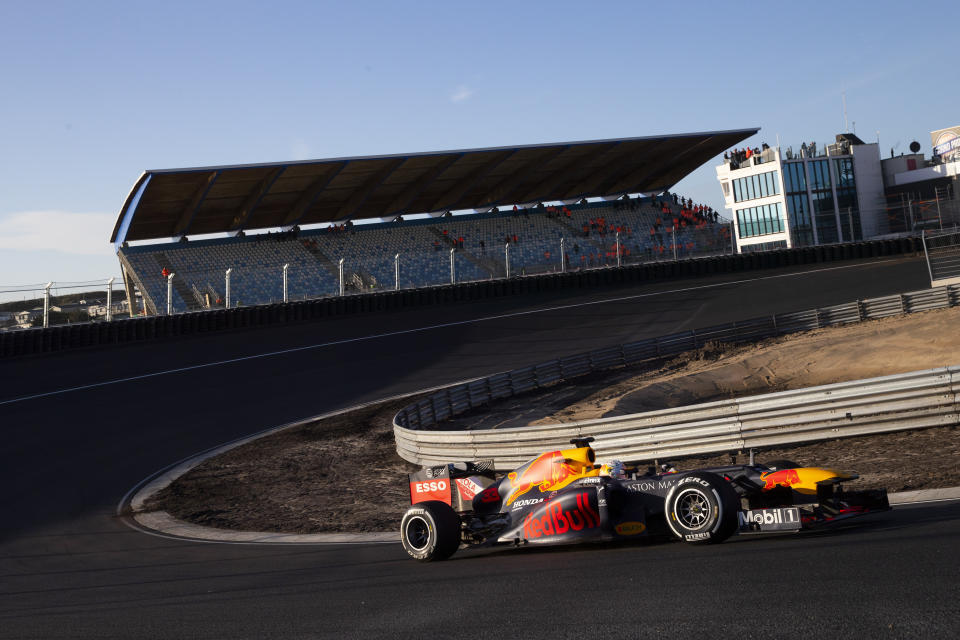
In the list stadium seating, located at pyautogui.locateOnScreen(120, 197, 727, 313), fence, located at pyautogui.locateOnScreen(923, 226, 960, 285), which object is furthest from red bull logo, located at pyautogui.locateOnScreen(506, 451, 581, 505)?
stadium seating, located at pyautogui.locateOnScreen(120, 197, 727, 313)

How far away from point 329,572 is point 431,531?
3.48ft

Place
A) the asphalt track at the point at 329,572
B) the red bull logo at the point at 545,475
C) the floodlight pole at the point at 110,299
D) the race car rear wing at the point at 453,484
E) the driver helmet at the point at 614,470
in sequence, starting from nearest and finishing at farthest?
the asphalt track at the point at 329,572, the driver helmet at the point at 614,470, the red bull logo at the point at 545,475, the race car rear wing at the point at 453,484, the floodlight pole at the point at 110,299

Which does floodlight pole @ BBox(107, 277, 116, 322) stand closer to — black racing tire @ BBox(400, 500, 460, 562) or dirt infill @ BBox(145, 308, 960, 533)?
dirt infill @ BBox(145, 308, 960, 533)

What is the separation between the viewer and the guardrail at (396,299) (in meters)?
29.3

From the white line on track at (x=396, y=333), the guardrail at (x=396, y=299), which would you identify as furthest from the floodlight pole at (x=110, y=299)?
the white line on track at (x=396, y=333)

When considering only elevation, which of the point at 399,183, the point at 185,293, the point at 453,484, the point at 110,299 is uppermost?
the point at 399,183

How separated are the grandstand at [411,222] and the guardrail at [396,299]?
72cm

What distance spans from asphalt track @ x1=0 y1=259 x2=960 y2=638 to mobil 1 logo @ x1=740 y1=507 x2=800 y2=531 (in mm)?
159

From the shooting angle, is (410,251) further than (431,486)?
Yes

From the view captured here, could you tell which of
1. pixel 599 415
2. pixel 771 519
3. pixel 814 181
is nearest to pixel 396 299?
pixel 599 415

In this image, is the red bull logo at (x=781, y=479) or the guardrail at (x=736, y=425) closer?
the red bull logo at (x=781, y=479)

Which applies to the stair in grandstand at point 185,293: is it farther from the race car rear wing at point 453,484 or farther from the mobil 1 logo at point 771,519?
the mobil 1 logo at point 771,519

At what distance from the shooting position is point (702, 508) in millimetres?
6762

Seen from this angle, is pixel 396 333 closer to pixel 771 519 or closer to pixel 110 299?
pixel 110 299
